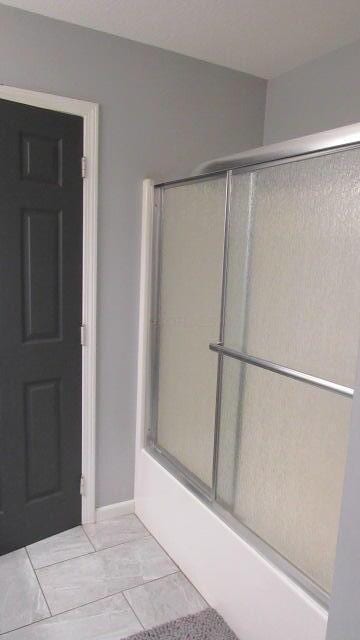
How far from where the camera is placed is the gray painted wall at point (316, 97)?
1876 mm

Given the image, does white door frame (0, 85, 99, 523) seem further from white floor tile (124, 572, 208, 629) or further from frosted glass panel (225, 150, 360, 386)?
frosted glass panel (225, 150, 360, 386)

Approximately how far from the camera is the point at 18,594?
175 cm

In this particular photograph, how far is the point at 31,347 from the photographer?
6.25 ft

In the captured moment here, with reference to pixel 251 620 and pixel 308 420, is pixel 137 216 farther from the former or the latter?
pixel 251 620

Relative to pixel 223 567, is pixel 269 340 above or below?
above

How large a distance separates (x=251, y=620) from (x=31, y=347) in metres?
1.32

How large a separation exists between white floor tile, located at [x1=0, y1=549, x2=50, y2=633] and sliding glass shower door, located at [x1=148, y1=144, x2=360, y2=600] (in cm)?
74

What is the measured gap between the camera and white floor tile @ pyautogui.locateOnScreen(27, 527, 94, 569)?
1953mm

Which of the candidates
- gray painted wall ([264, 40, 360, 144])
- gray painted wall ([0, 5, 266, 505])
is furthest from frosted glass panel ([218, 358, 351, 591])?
gray painted wall ([264, 40, 360, 144])

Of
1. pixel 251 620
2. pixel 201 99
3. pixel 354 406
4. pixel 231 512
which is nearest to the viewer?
pixel 354 406

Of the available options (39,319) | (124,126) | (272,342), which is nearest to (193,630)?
(272,342)

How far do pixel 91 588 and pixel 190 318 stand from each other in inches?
46.0

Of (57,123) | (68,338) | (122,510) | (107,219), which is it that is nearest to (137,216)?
(107,219)

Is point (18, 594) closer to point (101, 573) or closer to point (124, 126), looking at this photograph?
point (101, 573)
